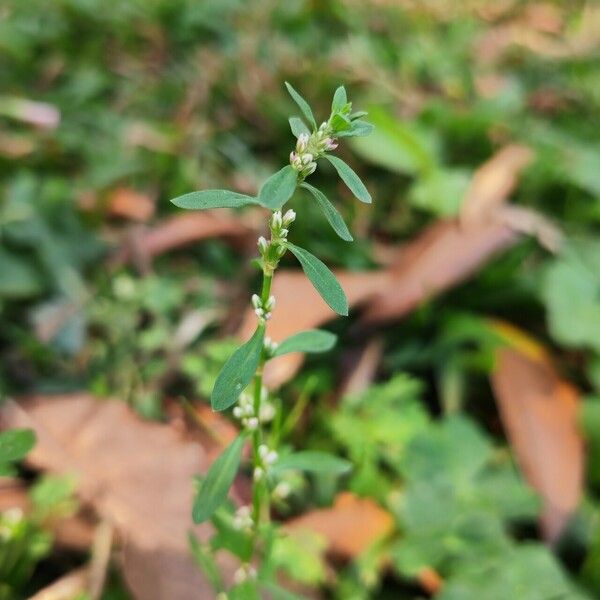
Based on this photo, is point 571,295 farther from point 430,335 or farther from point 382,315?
point 382,315

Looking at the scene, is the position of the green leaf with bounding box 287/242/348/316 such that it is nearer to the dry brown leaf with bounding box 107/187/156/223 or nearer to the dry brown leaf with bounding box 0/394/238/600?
the dry brown leaf with bounding box 0/394/238/600

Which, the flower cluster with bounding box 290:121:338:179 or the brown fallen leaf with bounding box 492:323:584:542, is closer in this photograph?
the flower cluster with bounding box 290:121:338:179

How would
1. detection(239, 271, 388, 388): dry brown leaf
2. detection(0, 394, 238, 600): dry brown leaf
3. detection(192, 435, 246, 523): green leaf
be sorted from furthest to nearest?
detection(239, 271, 388, 388): dry brown leaf < detection(0, 394, 238, 600): dry brown leaf < detection(192, 435, 246, 523): green leaf

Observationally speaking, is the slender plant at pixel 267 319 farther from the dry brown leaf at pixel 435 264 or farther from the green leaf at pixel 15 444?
the dry brown leaf at pixel 435 264

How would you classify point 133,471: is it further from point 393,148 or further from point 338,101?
point 393,148

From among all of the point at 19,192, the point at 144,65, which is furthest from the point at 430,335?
the point at 144,65

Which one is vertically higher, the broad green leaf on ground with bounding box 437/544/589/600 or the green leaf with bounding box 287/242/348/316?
the green leaf with bounding box 287/242/348/316

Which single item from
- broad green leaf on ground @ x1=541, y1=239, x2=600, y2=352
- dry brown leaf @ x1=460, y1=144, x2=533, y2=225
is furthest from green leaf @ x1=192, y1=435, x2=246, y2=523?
dry brown leaf @ x1=460, y1=144, x2=533, y2=225
